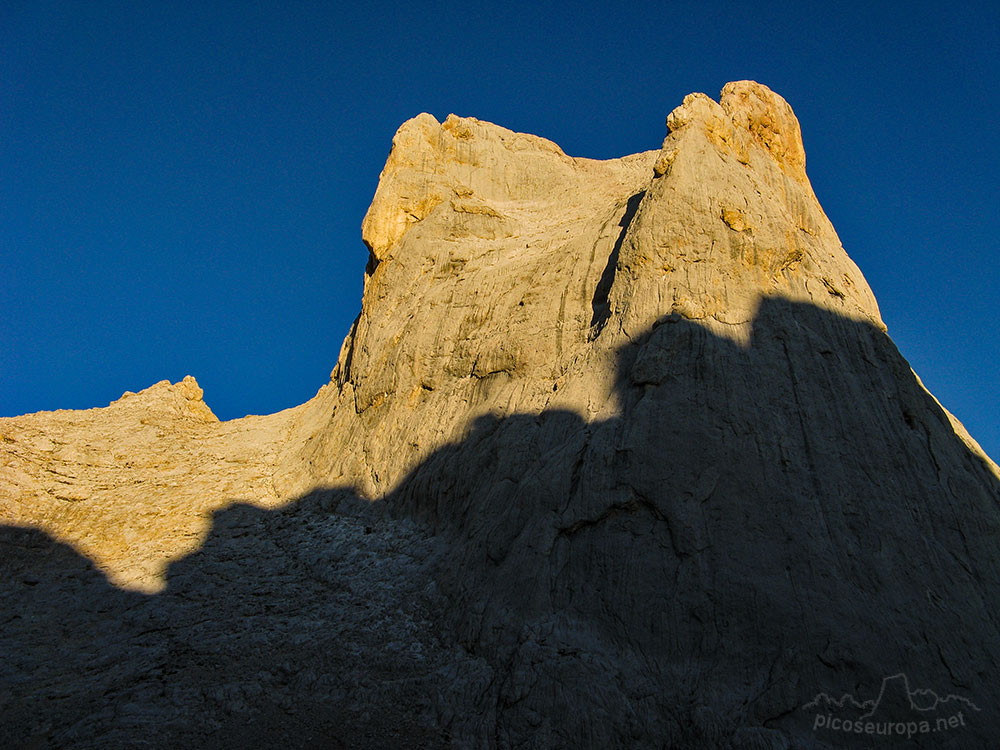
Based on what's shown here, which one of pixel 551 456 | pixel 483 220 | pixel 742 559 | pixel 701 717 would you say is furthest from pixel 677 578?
pixel 483 220

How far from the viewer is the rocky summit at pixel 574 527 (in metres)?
14.3

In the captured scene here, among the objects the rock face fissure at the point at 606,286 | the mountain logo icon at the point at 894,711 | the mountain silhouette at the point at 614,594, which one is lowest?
the mountain logo icon at the point at 894,711

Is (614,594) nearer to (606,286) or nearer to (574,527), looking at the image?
(574,527)

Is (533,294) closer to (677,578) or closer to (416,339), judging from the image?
(416,339)

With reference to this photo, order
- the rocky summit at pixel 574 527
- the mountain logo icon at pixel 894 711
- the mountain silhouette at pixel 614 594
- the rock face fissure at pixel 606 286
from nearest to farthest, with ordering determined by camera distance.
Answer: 1. the mountain logo icon at pixel 894 711
2. the mountain silhouette at pixel 614 594
3. the rocky summit at pixel 574 527
4. the rock face fissure at pixel 606 286

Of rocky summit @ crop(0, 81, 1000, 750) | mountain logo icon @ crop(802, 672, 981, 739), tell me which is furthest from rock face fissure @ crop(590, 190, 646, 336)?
mountain logo icon @ crop(802, 672, 981, 739)

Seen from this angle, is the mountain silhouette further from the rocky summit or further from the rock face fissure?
the rock face fissure

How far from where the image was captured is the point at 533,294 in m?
24.3

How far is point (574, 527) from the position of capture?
55.0 feet

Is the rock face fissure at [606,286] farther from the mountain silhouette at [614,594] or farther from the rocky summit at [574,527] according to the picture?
the mountain silhouette at [614,594]

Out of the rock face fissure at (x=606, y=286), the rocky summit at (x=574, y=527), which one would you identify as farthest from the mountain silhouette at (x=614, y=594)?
the rock face fissure at (x=606, y=286)

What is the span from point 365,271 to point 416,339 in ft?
23.8

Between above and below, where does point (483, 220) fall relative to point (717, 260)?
above

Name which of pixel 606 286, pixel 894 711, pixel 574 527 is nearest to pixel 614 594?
pixel 574 527
